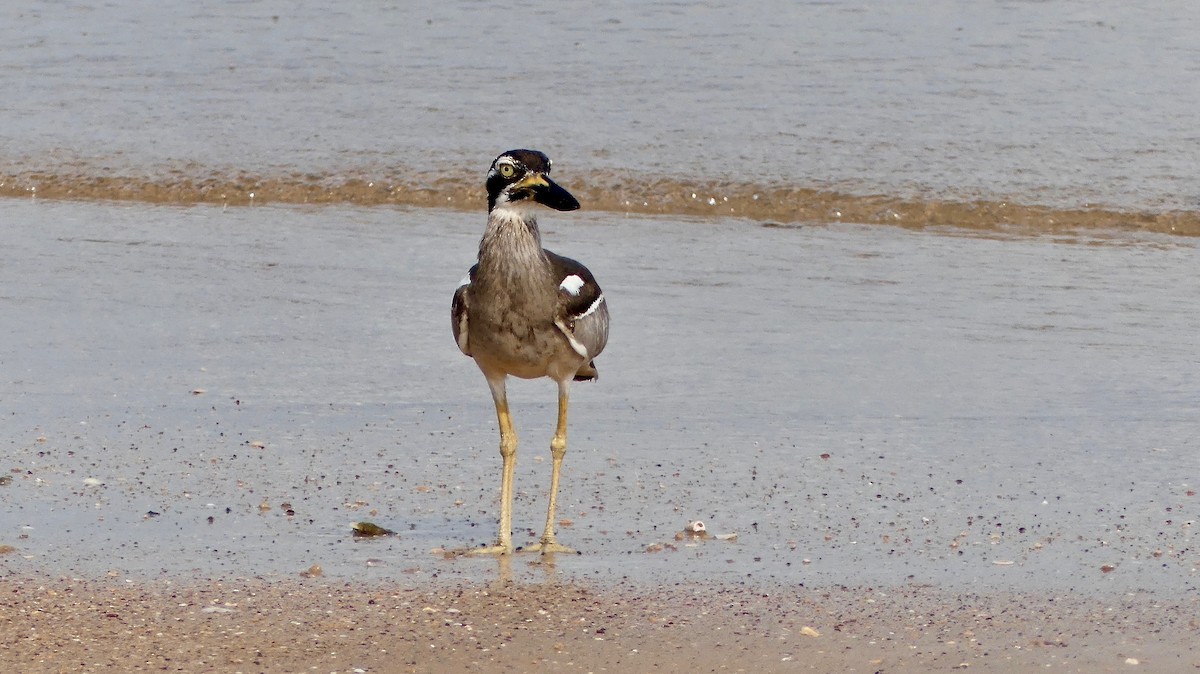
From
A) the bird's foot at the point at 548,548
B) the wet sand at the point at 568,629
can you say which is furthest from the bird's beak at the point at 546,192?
the wet sand at the point at 568,629

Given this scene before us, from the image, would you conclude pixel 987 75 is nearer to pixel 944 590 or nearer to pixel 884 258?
pixel 884 258

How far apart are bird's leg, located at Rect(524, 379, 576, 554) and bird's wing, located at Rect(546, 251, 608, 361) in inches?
8.9

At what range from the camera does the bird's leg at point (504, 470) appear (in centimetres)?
582

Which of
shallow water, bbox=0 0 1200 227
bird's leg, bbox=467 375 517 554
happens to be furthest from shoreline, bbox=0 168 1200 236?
bird's leg, bbox=467 375 517 554

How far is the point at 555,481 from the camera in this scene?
6059 millimetres

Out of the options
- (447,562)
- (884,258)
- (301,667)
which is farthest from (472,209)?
(301,667)

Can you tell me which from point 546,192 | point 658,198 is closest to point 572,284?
point 546,192

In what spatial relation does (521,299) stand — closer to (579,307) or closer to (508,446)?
(579,307)

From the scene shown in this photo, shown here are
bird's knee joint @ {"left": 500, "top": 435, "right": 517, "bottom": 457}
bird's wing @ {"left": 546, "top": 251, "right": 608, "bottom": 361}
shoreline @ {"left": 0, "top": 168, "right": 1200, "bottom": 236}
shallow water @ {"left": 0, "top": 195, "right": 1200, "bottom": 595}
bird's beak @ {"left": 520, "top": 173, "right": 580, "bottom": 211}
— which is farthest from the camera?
shoreline @ {"left": 0, "top": 168, "right": 1200, "bottom": 236}

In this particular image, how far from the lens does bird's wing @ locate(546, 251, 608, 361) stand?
5.97 metres

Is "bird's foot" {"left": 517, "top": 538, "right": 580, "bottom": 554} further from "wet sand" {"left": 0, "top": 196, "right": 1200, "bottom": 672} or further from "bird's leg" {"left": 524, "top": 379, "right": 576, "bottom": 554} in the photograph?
"wet sand" {"left": 0, "top": 196, "right": 1200, "bottom": 672}

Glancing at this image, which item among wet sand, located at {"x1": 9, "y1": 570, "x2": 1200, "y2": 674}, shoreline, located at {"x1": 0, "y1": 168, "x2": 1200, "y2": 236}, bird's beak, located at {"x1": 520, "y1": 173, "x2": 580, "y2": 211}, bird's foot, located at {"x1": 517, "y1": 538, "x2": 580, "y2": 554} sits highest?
bird's beak, located at {"x1": 520, "y1": 173, "x2": 580, "y2": 211}

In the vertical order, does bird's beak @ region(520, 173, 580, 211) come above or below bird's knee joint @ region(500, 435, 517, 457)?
above

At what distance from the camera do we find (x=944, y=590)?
5.20 m
